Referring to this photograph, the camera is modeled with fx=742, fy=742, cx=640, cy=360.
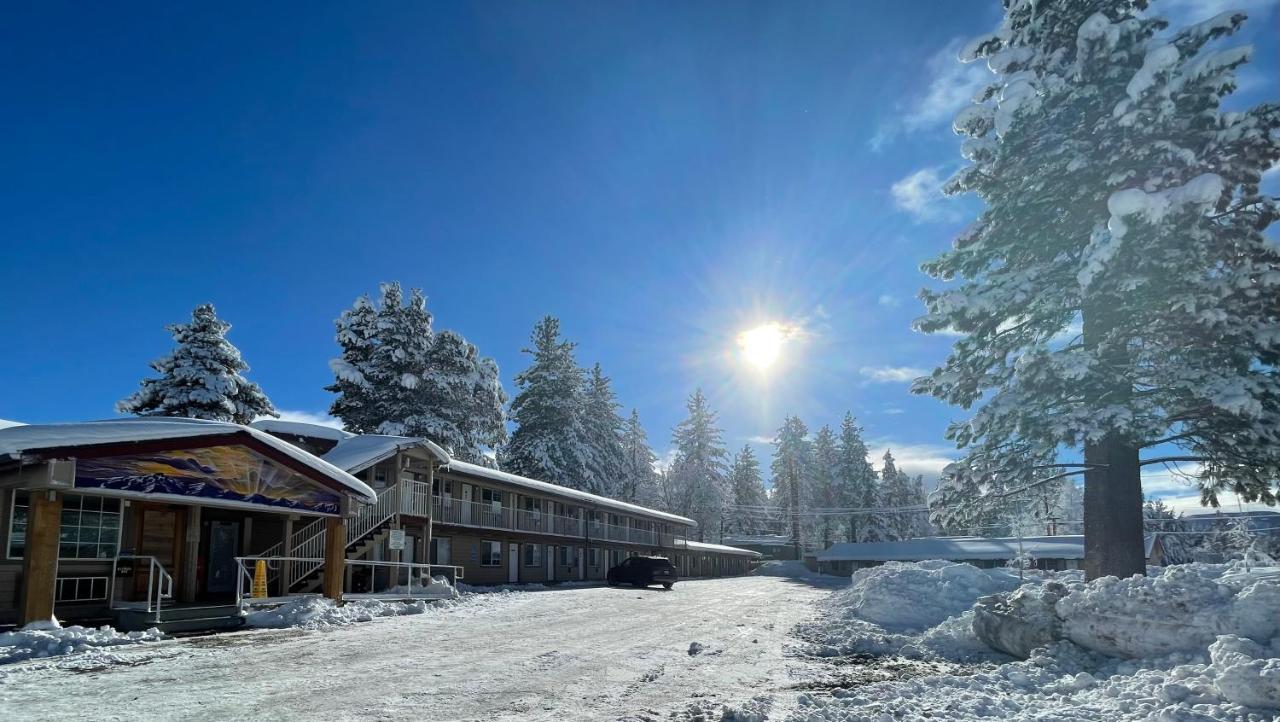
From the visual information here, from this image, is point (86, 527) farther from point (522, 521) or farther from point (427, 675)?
point (522, 521)

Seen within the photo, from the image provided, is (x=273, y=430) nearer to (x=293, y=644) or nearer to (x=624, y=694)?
(x=293, y=644)

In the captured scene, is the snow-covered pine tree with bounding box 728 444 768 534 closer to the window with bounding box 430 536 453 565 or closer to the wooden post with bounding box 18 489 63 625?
the window with bounding box 430 536 453 565

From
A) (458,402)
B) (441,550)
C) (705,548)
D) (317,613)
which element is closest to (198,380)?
(458,402)

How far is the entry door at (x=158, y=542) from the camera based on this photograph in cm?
1786

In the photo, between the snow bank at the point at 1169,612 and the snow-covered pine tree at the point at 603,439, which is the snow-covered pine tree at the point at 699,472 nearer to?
the snow-covered pine tree at the point at 603,439

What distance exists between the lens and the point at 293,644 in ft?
41.7

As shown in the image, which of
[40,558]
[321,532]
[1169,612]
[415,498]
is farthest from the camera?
[415,498]

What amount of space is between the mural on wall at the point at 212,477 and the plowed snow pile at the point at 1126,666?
43.0 ft

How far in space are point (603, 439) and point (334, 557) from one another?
37.9 m

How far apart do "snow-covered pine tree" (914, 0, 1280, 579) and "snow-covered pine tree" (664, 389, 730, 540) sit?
60561mm

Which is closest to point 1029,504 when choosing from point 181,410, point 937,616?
point 937,616

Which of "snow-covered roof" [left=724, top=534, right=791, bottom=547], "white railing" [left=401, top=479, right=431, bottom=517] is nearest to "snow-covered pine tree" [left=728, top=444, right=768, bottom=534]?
"snow-covered roof" [left=724, top=534, right=791, bottom=547]

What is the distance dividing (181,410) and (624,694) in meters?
37.6

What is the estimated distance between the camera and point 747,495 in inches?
3615
